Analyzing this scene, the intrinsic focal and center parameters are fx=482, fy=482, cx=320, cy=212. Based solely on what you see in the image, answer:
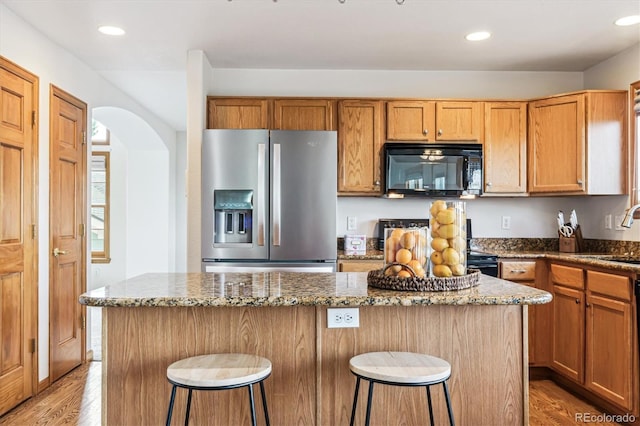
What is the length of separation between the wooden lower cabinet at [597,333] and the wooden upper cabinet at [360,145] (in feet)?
5.05

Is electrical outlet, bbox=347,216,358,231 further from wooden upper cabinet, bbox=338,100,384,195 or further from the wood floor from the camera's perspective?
the wood floor

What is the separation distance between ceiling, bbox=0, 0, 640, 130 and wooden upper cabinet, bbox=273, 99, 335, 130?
37cm

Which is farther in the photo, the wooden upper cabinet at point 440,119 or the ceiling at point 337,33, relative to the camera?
the wooden upper cabinet at point 440,119

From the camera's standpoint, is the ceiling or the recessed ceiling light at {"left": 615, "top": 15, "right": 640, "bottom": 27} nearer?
the ceiling

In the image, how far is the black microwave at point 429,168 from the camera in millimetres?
3885

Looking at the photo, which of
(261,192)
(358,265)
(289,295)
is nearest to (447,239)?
(289,295)

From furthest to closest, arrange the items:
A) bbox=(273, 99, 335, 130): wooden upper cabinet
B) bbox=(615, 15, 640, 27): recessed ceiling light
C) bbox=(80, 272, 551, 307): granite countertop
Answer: bbox=(273, 99, 335, 130): wooden upper cabinet, bbox=(615, 15, 640, 27): recessed ceiling light, bbox=(80, 272, 551, 307): granite countertop

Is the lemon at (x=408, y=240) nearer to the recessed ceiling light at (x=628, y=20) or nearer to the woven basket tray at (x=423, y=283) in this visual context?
the woven basket tray at (x=423, y=283)

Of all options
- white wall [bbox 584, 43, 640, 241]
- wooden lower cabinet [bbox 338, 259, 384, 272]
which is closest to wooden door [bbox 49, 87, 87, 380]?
wooden lower cabinet [bbox 338, 259, 384, 272]

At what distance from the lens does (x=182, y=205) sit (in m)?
7.79

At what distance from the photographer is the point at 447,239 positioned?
188 centimetres

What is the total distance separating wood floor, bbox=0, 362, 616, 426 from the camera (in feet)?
9.27

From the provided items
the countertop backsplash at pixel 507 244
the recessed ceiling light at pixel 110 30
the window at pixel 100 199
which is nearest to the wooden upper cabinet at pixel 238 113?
the recessed ceiling light at pixel 110 30

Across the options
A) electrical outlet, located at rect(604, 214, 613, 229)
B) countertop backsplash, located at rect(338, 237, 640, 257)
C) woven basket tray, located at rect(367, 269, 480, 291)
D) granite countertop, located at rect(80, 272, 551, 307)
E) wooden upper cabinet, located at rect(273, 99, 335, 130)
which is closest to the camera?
granite countertop, located at rect(80, 272, 551, 307)
